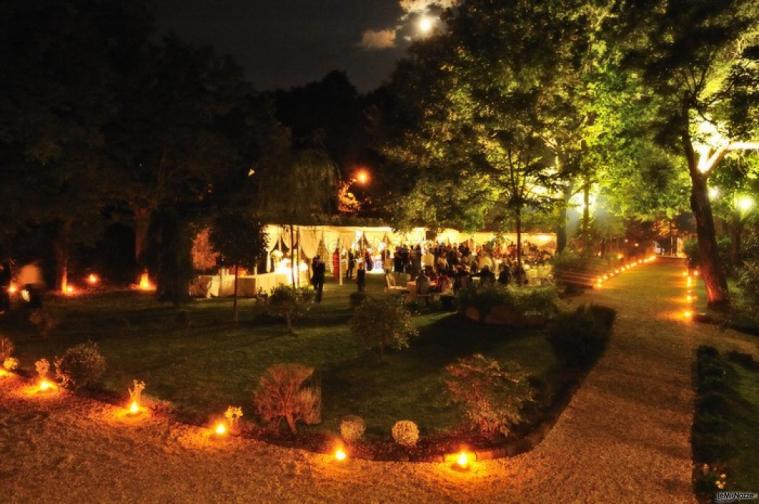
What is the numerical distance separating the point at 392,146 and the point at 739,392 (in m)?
19.1

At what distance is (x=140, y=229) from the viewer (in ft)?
74.8

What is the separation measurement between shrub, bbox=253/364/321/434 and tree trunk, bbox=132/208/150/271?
58.3ft

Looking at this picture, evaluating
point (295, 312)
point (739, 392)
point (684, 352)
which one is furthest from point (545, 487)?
point (295, 312)

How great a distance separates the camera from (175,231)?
16.8 meters

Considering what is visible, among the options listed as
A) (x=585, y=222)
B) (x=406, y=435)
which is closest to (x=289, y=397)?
(x=406, y=435)

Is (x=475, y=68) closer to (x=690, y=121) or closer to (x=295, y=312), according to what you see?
(x=690, y=121)

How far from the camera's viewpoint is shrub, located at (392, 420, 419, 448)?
627 cm

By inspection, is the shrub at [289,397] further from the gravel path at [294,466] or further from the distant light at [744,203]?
the distant light at [744,203]

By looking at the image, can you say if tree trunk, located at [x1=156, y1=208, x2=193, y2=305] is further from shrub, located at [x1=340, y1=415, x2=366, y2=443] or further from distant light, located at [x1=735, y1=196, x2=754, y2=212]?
distant light, located at [x1=735, y1=196, x2=754, y2=212]

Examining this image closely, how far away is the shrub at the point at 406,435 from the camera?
247 inches

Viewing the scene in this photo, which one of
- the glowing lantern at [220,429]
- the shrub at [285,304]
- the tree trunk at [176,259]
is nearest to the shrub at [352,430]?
the glowing lantern at [220,429]

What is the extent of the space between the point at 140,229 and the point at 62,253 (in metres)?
3.04

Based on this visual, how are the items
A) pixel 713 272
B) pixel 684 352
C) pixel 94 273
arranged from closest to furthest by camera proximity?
pixel 684 352 < pixel 713 272 < pixel 94 273

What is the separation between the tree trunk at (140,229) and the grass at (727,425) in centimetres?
2012
